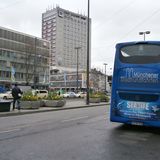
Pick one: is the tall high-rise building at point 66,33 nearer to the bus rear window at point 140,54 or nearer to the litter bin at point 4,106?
the litter bin at point 4,106

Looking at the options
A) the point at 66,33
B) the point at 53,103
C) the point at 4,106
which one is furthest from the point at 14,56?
the point at 4,106

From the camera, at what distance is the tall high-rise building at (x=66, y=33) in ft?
232

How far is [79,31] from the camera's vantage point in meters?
62.3

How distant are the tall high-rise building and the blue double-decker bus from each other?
47.0 metres

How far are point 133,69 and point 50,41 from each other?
11591 cm

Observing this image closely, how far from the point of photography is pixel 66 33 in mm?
82375

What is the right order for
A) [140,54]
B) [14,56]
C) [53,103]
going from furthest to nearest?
[14,56], [53,103], [140,54]

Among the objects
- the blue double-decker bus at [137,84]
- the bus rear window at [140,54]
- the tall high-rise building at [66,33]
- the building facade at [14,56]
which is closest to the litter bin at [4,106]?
the blue double-decker bus at [137,84]

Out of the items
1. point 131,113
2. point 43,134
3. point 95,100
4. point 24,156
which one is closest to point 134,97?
point 131,113

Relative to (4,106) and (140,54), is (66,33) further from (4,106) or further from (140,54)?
(140,54)

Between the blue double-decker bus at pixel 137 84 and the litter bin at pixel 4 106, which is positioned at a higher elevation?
the blue double-decker bus at pixel 137 84

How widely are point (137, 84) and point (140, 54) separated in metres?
1.13

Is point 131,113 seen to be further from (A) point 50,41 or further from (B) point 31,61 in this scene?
(A) point 50,41

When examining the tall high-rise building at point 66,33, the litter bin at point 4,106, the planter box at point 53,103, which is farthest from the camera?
the tall high-rise building at point 66,33
